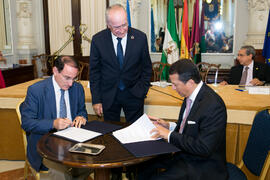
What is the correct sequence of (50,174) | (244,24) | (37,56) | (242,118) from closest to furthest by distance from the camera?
(50,174) < (242,118) < (244,24) < (37,56)

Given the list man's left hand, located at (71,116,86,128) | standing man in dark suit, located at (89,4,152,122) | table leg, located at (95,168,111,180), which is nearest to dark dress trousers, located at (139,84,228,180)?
table leg, located at (95,168,111,180)

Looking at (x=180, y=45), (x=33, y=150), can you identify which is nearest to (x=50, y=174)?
(x=33, y=150)

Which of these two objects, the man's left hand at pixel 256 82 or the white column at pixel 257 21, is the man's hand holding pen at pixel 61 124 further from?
the white column at pixel 257 21

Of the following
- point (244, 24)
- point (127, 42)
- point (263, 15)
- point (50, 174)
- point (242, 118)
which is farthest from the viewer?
point (244, 24)

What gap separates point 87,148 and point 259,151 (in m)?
1.21

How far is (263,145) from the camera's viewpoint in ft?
6.46

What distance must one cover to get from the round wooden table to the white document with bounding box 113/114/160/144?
2.2 inches

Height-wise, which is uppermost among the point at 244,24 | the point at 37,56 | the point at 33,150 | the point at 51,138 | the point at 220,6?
the point at 220,6

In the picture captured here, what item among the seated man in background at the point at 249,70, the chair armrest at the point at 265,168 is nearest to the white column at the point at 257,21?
the seated man in background at the point at 249,70

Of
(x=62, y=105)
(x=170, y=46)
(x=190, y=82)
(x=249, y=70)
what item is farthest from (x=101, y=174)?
(x=170, y=46)

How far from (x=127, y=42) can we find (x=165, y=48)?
3.63m

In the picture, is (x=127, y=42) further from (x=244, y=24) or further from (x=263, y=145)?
(x=244, y=24)

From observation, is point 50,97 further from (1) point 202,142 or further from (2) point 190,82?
(1) point 202,142

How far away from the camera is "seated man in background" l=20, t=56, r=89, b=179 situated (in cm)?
212
